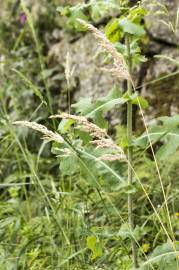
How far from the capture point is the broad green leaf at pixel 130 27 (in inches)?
75.8

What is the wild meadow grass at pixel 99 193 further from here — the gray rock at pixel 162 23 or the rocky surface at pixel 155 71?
the gray rock at pixel 162 23

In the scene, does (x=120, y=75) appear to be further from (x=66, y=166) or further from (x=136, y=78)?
(x=136, y=78)

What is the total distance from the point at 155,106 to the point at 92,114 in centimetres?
190

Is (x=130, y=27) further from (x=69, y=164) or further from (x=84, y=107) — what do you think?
(x=69, y=164)

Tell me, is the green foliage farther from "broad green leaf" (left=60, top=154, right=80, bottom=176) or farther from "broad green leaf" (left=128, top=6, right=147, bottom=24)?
"broad green leaf" (left=128, top=6, right=147, bottom=24)

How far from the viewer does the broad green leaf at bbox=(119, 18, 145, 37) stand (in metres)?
1.93

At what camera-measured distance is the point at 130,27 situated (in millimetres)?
1934

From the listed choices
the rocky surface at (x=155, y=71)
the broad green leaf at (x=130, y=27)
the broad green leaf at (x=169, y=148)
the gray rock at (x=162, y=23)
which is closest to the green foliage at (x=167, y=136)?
the broad green leaf at (x=169, y=148)

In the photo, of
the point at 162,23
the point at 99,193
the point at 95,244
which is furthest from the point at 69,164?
the point at 162,23

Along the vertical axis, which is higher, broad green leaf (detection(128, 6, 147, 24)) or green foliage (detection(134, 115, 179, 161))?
broad green leaf (detection(128, 6, 147, 24))

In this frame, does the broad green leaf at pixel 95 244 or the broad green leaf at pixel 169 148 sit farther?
the broad green leaf at pixel 95 244

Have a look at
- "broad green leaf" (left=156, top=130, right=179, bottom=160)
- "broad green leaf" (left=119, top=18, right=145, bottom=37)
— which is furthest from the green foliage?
"broad green leaf" (left=119, top=18, right=145, bottom=37)

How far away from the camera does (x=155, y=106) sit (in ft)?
12.5

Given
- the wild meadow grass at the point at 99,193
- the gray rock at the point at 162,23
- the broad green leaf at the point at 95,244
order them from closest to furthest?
the wild meadow grass at the point at 99,193, the broad green leaf at the point at 95,244, the gray rock at the point at 162,23
